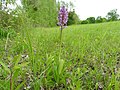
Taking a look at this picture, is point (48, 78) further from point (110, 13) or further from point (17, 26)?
point (110, 13)

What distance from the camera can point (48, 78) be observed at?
1.67 meters

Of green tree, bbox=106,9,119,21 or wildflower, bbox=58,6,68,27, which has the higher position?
wildflower, bbox=58,6,68,27

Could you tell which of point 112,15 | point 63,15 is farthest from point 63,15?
point 112,15

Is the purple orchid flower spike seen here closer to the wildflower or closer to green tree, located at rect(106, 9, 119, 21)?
the wildflower

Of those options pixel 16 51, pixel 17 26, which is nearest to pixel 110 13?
pixel 17 26

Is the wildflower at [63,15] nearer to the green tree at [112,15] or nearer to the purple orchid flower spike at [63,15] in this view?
the purple orchid flower spike at [63,15]

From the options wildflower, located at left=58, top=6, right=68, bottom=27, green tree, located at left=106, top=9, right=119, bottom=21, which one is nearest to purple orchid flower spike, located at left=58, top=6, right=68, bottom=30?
wildflower, located at left=58, top=6, right=68, bottom=27

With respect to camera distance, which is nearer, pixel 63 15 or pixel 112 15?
pixel 63 15

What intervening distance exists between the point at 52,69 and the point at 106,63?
700 millimetres

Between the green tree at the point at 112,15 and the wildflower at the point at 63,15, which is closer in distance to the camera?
the wildflower at the point at 63,15

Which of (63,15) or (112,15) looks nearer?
(63,15)

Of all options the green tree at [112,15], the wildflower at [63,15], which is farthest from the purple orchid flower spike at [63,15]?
the green tree at [112,15]

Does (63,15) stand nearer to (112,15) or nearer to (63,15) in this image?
(63,15)

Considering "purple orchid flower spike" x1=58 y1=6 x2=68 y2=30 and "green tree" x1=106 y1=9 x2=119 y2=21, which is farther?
"green tree" x1=106 y1=9 x2=119 y2=21
